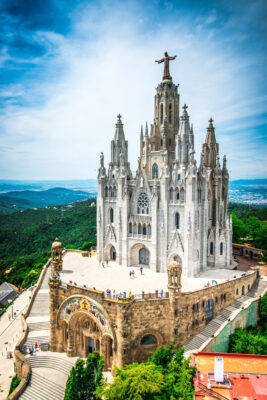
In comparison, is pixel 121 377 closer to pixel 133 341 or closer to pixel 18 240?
pixel 133 341

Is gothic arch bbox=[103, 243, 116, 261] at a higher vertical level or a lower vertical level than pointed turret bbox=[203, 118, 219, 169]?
lower

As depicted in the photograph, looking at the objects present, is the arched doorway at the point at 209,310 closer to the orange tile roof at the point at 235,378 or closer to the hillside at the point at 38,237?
the orange tile roof at the point at 235,378

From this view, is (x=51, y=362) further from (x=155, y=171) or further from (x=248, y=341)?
(x=155, y=171)

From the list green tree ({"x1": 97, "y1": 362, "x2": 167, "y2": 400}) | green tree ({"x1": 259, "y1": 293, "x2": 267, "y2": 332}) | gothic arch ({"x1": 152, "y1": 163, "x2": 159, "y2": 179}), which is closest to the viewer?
green tree ({"x1": 97, "y1": 362, "x2": 167, "y2": 400})

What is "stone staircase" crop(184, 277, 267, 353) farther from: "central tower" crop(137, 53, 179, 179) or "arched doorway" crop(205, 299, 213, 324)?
"central tower" crop(137, 53, 179, 179)

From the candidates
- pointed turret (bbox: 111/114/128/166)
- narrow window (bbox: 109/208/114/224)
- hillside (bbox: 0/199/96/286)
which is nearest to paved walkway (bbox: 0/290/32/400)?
narrow window (bbox: 109/208/114/224)

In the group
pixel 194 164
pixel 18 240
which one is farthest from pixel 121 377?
pixel 18 240

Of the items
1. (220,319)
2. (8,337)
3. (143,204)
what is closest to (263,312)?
(220,319)
